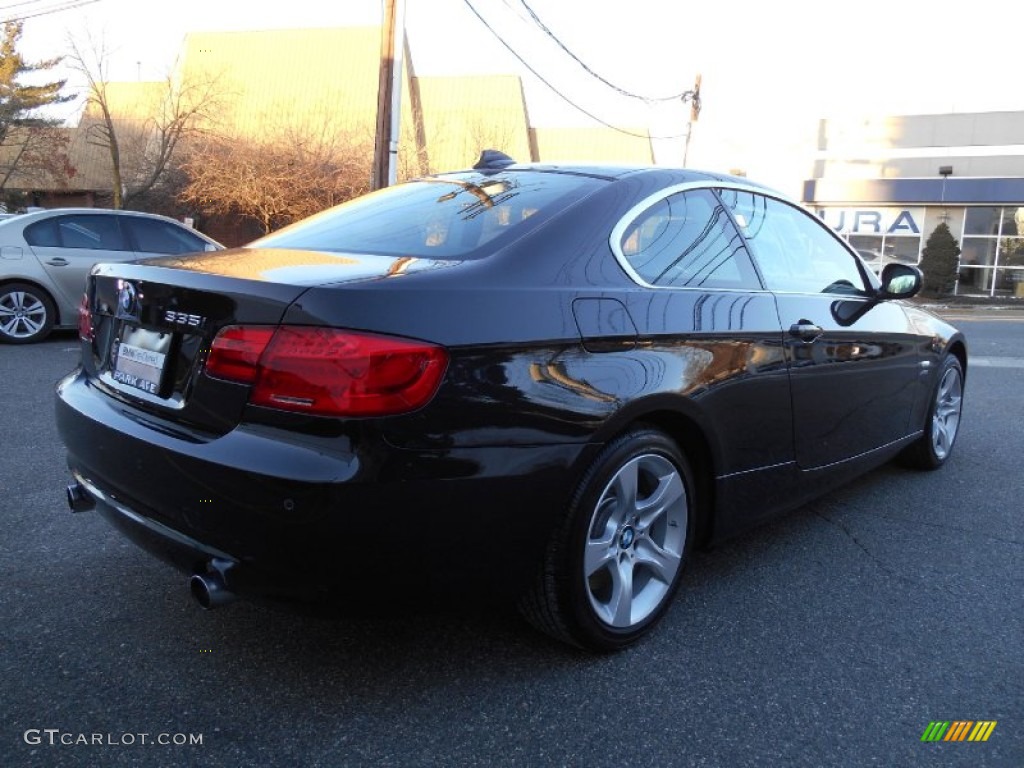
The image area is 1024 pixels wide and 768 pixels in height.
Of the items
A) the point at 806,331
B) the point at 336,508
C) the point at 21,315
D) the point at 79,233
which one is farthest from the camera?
the point at 79,233

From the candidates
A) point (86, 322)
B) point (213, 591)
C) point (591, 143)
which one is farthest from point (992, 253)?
point (213, 591)

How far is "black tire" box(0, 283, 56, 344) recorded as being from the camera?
8.49 meters

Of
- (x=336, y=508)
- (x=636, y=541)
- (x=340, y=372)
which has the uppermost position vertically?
(x=340, y=372)

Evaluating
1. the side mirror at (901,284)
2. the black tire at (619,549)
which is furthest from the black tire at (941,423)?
the black tire at (619,549)

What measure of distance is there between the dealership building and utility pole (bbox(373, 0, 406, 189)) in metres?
19.3

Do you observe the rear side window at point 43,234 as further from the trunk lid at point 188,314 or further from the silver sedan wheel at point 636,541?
the silver sedan wheel at point 636,541

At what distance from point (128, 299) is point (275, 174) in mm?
29516

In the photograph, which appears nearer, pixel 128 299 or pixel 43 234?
pixel 128 299

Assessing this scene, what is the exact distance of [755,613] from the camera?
2912 millimetres

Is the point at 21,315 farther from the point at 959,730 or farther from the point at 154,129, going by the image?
the point at 154,129

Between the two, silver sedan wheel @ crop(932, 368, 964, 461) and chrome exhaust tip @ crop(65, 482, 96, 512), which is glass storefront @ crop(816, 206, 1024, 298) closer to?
silver sedan wheel @ crop(932, 368, 964, 461)

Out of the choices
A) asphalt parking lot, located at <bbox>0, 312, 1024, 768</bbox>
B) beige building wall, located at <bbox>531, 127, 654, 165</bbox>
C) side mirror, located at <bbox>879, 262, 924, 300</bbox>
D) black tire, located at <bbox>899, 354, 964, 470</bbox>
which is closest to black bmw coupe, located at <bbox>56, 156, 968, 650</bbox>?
asphalt parking lot, located at <bbox>0, 312, 1024, 768</bbox>

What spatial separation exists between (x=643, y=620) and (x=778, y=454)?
0.91 m

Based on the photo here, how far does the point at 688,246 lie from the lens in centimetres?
298
